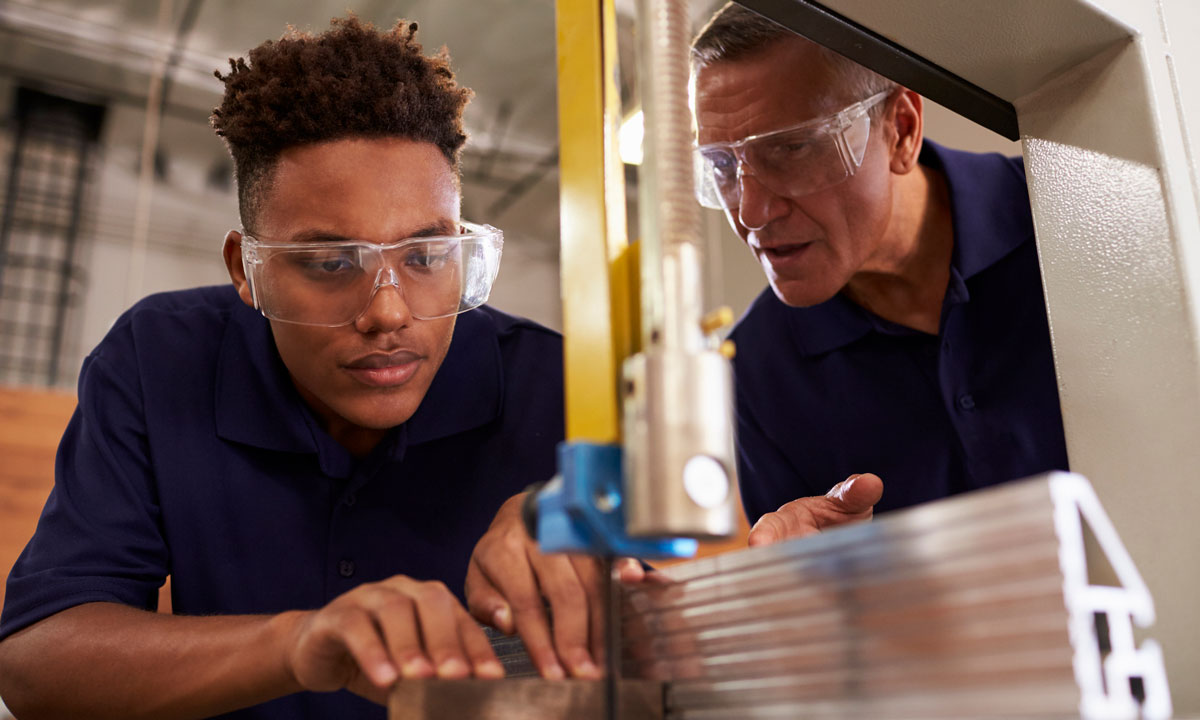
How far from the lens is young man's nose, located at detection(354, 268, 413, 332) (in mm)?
1188

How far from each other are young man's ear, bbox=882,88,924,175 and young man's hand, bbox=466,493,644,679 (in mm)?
958

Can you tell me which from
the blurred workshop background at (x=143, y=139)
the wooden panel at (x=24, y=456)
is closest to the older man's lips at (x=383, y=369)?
the wooden panel at (x=24, y=456)

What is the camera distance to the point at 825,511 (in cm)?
123

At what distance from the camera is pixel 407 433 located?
135 cm

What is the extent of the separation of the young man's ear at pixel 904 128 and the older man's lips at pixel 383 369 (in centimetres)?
84

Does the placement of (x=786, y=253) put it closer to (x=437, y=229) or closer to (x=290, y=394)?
(x=437, y=229)

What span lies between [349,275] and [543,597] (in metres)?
0.53

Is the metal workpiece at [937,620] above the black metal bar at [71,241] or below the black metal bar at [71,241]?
below

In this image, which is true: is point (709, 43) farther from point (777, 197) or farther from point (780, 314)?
point (780, 314)

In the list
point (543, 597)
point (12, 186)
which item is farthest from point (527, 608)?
point (12, 186)

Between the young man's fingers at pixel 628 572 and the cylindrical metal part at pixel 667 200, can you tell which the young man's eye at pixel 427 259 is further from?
the cylindrical metal part at pixel 667 200

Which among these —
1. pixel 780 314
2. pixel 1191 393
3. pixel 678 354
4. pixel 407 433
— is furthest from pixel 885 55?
pixel 780 314

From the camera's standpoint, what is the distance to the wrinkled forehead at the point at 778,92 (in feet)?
4.66

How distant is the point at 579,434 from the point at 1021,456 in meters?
1.04
